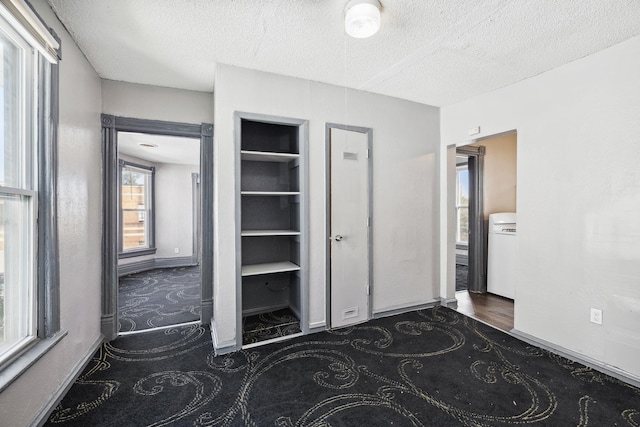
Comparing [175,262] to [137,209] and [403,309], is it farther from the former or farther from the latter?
[403,309]

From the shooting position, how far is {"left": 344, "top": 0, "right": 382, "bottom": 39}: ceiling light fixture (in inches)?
67.4

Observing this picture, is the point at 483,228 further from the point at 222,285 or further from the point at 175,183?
the point at 175,183

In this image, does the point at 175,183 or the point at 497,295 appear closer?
the point at 497,295

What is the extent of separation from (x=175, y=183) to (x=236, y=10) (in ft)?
17.0

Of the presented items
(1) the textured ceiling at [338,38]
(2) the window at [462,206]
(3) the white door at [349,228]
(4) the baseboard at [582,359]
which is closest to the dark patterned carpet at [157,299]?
(3) the white door at [349,228]

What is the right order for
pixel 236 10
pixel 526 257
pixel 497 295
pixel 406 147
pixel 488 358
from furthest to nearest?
pixel 497 295 → pixel 406 147 → pixel 526 257 → pixel 488 358 → pixel 236 10

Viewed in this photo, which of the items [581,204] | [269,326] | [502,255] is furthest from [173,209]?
[581,204]

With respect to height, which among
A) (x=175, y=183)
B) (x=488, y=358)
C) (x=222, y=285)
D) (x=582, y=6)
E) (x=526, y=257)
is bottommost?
(x=488, y=358)

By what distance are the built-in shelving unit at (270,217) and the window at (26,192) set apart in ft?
4.92

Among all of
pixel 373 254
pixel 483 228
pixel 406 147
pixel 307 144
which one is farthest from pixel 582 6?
pixel 483 228

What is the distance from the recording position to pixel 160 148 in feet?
16.3

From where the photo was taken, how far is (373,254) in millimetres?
3189

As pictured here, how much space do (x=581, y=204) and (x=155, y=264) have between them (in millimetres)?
6610

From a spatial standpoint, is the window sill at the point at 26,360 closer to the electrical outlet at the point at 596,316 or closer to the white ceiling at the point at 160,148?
the white ceiling at the point at 160,148
